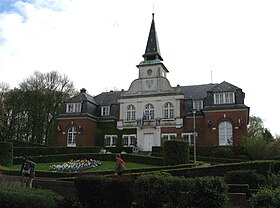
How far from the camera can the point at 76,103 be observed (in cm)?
4109

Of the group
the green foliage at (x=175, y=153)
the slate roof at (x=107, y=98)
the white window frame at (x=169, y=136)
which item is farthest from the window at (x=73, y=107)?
the green foliage at (x=175, y=153)

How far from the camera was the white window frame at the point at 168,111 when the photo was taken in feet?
124

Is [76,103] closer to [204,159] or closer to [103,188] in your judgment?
[204,159]

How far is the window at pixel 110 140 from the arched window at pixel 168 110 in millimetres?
7149

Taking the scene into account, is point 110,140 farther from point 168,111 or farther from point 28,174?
point 28,174

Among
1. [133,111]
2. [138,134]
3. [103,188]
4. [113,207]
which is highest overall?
[133,111]

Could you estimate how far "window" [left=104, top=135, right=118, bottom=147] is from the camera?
39781 mm

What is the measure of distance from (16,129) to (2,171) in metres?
26.2

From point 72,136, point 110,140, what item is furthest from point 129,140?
point 72,136

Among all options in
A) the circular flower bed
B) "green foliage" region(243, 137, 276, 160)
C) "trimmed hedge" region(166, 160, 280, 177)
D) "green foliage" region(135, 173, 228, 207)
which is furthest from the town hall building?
"green foliage" region(135, 173, 228, 207)

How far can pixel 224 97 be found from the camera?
35094 mm

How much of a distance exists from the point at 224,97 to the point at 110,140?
15.4 metres

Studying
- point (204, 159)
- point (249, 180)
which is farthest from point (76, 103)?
point (249, 180)

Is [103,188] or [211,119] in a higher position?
[211,119]
